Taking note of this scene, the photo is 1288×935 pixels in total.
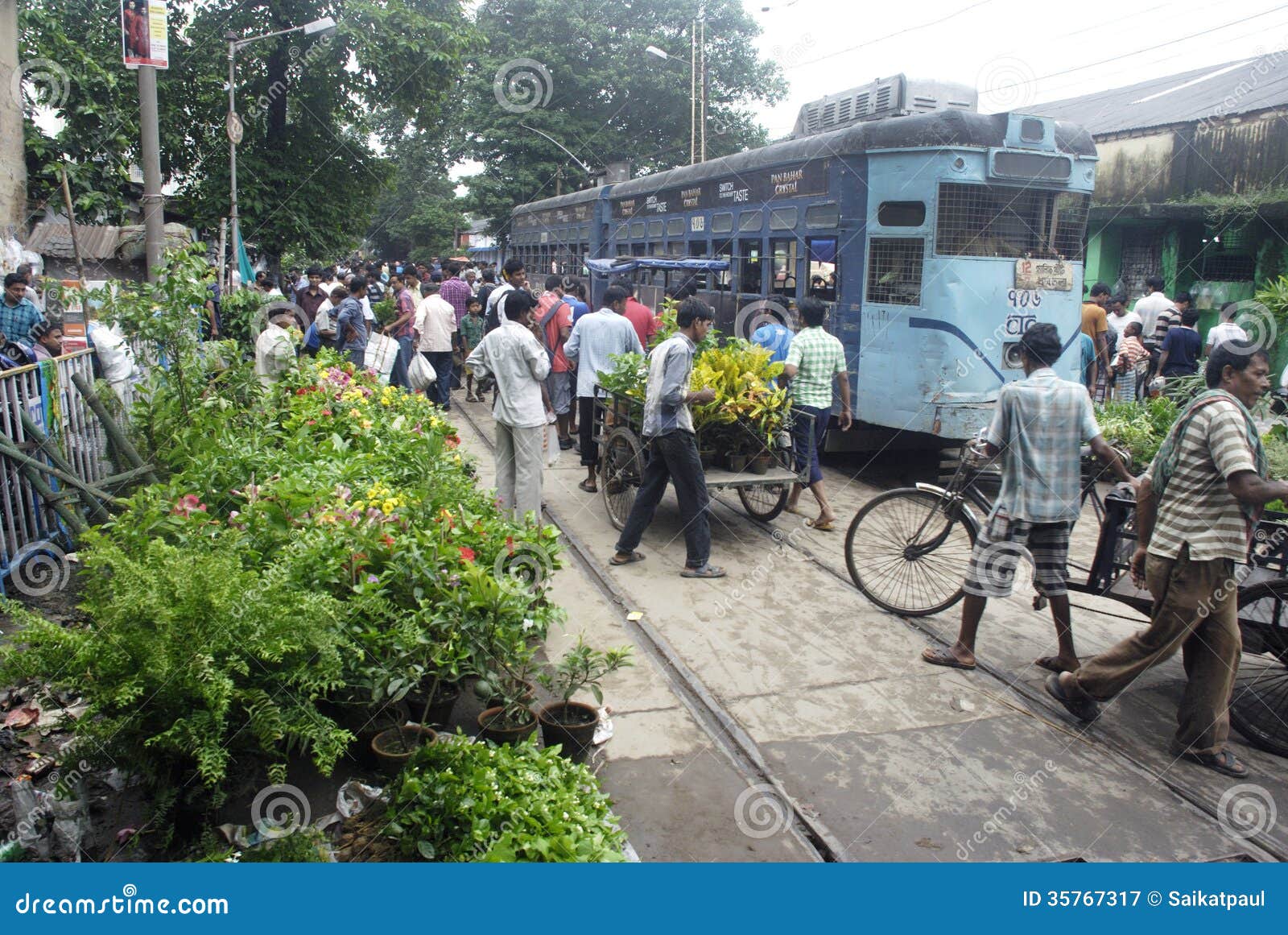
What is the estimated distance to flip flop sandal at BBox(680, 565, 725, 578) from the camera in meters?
6.37

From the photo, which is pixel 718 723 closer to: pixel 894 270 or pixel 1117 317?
pixel 894 270

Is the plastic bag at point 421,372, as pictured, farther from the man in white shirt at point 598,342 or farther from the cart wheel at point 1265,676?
the cart wheel at point 1265,676

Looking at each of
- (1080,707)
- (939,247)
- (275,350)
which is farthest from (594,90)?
(1080,707)

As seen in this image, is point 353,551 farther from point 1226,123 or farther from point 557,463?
point 1226,123

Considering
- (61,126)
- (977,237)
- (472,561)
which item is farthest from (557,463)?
(61,126)

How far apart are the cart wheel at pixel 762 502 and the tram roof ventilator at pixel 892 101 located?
4127mm

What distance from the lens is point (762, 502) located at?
790cm

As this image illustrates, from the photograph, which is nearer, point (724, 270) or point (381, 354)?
point (381, 354)

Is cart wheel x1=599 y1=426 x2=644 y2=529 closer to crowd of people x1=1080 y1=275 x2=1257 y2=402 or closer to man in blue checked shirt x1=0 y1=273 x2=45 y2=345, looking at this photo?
man in blue checked shirt x1=0 y1=273 x2=45 y2=345

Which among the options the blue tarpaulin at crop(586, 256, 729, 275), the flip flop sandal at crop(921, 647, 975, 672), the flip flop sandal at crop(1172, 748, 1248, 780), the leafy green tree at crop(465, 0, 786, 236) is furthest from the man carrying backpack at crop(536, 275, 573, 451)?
the leafy green tree at crop(465, 0, 786, 236)

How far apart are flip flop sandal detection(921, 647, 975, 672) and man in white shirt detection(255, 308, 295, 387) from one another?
535 cm

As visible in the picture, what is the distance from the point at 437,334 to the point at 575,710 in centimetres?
838

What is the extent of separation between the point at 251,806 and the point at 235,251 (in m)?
15.8

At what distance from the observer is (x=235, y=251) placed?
1688 centimetres
